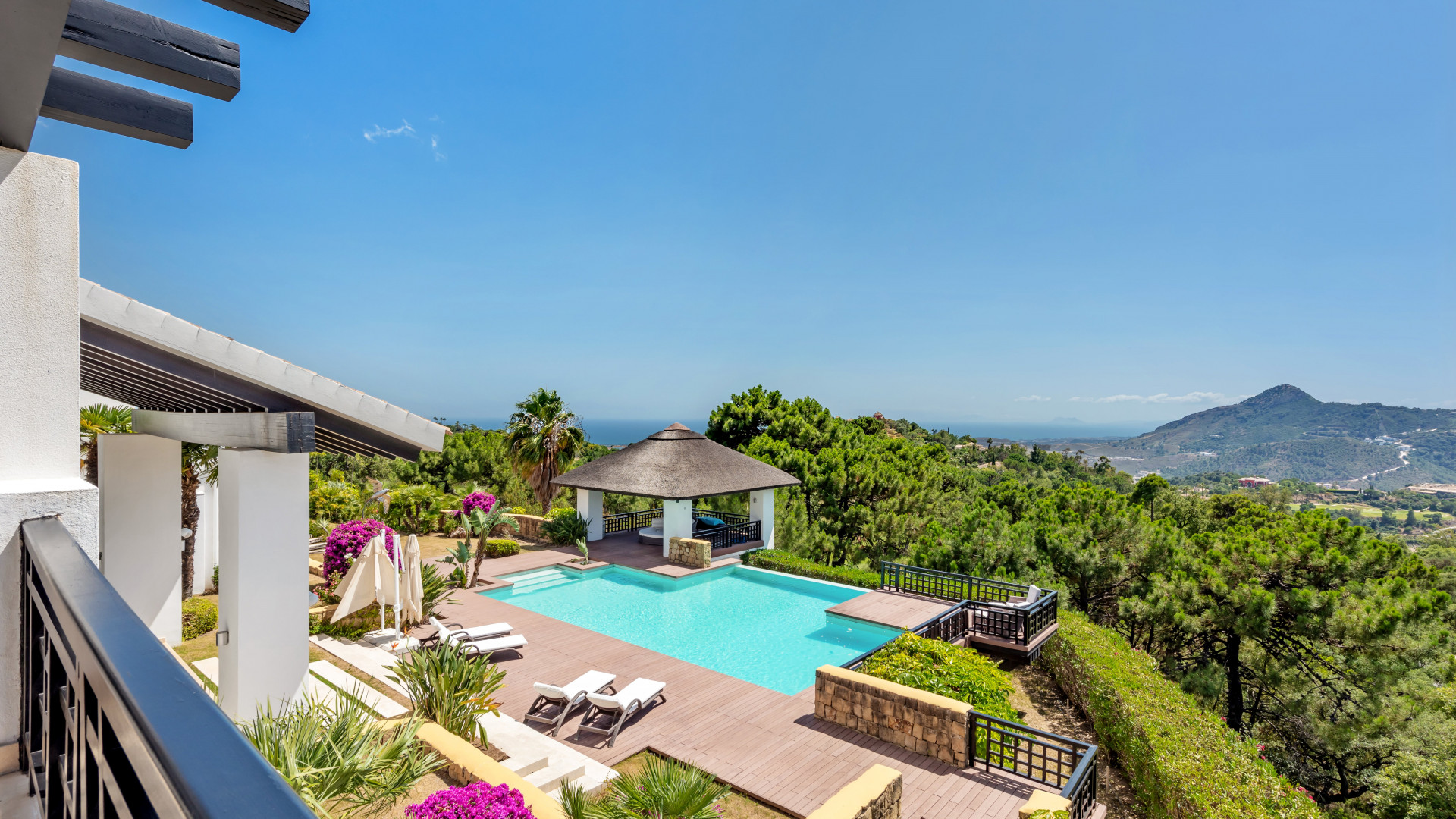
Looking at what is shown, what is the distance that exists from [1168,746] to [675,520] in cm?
1310

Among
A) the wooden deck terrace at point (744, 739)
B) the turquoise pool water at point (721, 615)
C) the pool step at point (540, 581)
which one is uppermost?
the wooden deck terrace at point (744, 739)

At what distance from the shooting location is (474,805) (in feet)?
14.4

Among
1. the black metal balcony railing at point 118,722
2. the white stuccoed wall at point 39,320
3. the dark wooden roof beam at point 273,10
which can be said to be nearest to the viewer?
the black metal balcony railing at point 118,722

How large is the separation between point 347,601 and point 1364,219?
10825 cm

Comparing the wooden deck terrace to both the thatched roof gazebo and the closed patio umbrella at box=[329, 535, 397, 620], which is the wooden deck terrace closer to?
the closed patio umbrella at box=[329, 535, 397, 620]

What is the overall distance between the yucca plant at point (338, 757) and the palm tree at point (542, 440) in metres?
18.0

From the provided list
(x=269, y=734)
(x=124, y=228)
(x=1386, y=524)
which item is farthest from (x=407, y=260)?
(x=1386, y=524)

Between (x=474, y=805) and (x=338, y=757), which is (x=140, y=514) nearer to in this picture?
(x=338, y=757)

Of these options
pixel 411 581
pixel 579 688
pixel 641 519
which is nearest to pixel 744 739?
pixel 579 688

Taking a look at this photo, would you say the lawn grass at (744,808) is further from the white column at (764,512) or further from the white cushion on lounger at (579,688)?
the white column at (764,512)

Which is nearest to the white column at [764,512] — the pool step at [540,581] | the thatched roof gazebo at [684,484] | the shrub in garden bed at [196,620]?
the thatched roof gazebo at [684,484]


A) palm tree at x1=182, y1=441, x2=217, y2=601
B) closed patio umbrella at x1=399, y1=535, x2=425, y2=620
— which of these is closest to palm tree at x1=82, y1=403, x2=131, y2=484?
palm tree at x1=182, y1=441, x2=217, y2=601

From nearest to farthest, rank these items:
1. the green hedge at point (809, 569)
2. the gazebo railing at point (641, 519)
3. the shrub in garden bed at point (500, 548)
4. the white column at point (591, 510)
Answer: the green hedge at point (809, 569), the shrub in garden bed at point (500, 548), the white column at point (591, 510), the gazebo railing at point (641, 519)

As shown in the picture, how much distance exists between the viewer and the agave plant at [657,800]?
550 centimetres
